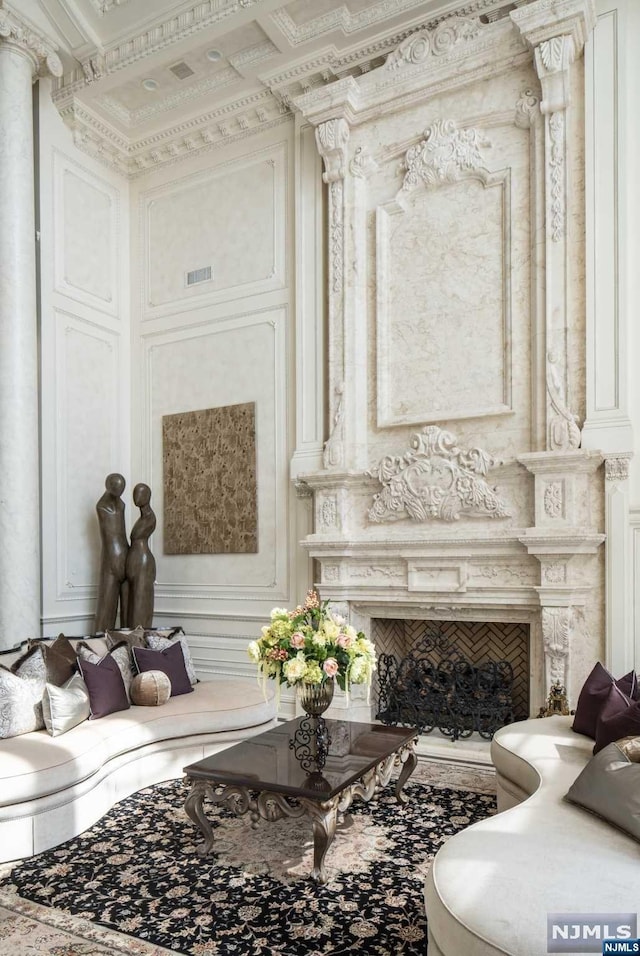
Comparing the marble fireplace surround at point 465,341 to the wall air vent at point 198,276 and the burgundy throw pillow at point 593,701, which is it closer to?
the burgundy throw pillow at point 593,701

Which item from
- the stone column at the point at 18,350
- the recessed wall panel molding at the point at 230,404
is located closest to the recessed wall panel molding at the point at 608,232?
the recessed wall panel molding at the point at 230,404

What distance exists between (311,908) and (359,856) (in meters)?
0.51

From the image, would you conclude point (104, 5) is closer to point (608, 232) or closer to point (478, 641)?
point (608, 232)

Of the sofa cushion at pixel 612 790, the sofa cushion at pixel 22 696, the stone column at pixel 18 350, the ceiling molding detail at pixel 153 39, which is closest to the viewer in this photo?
the sofa cushion at pixel 612 790

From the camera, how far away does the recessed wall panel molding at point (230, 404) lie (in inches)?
241

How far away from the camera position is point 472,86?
210 inches

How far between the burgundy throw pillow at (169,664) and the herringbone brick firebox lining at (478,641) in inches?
61.2

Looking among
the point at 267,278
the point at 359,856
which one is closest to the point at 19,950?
the point at 359,856

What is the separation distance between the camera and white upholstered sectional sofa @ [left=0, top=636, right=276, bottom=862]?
334cm

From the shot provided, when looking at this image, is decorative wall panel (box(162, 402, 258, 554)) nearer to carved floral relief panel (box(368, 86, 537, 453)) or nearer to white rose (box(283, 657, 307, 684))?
carved floral relief panel (box(368, 86, 537, 453))

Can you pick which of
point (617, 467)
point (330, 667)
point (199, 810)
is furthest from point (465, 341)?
point (199, 810)

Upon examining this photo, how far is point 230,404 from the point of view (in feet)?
21.1

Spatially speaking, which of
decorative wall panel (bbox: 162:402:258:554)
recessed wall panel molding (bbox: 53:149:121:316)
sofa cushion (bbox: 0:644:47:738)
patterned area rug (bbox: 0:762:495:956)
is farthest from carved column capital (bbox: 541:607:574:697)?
recessed wall panel molding (bbox: 53:149:121:316)

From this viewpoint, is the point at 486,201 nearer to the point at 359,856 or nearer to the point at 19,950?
the point at 359,856
